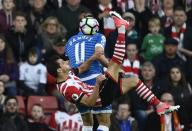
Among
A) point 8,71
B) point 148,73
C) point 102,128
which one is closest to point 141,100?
point 148,73

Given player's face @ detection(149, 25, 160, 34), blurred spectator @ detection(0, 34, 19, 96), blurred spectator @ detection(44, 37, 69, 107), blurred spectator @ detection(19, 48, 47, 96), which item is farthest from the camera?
player's face @ detection(149, 25, 160, 34)

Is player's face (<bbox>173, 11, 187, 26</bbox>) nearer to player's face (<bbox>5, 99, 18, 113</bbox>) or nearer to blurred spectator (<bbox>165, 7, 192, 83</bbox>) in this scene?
blurred spectator (<bbox>165, 7, 192, 83</bbox>)

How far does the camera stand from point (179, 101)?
17078mm

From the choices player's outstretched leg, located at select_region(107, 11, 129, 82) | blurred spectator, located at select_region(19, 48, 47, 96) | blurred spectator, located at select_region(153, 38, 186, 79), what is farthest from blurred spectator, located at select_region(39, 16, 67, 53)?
player's outstretched leg, located at select_region(107, 11, 129, 82)

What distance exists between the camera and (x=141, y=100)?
17.0m

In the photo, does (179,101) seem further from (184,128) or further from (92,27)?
(92,27)

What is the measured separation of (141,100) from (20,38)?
2754 millimetres

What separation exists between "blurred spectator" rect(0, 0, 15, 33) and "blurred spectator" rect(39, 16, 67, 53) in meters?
0.67

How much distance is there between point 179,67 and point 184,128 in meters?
1.35

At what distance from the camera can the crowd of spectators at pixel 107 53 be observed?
16453 millimetres

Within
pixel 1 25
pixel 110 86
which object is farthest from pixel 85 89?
pixel 1 25

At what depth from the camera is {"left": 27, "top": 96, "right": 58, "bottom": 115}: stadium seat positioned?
655 inches

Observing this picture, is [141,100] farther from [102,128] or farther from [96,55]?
[96,55]

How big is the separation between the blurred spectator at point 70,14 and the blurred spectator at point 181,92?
2.41 m
